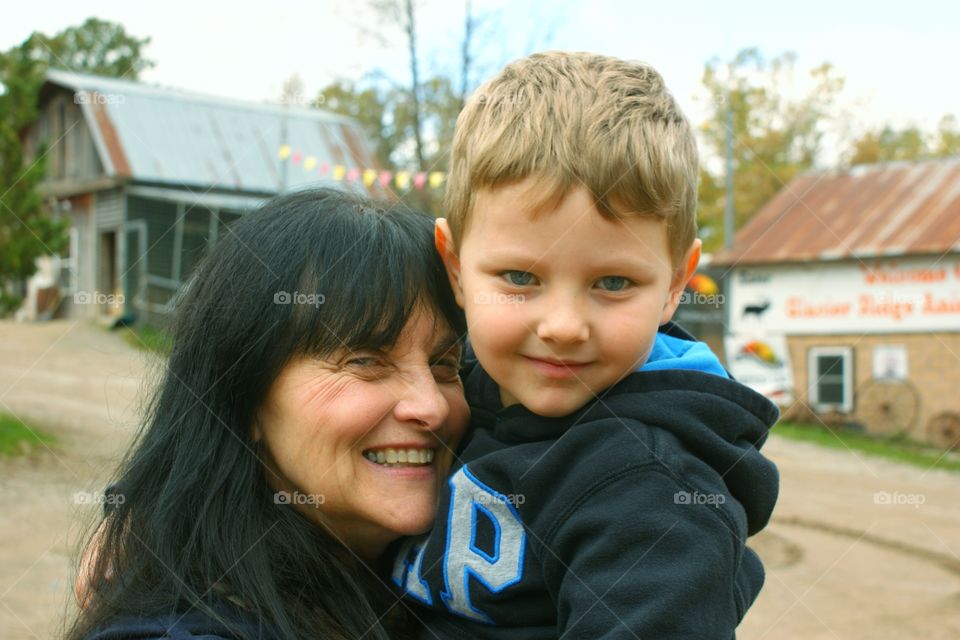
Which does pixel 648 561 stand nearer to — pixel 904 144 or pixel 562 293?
pixel 562 293

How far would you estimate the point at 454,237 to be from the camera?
74.9 inches

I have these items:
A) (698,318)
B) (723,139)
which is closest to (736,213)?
(723,139)

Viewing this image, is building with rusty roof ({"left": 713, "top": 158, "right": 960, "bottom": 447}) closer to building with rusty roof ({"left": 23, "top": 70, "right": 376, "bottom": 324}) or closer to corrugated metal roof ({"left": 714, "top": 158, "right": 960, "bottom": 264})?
corrugated metal roof ({"left": 714, "top": 158, "right": 960, "bottom": 264})

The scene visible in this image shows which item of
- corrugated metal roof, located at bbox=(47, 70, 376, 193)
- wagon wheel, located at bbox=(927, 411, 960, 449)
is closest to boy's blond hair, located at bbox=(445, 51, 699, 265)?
wagon wheel, located at bbox=(927, 411, 960, 449)

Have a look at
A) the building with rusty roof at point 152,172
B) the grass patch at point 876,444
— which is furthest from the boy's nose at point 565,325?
the building with rusty roof at point 152,172

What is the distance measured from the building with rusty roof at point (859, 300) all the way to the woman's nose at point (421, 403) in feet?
46.3

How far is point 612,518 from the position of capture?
59.9 inches

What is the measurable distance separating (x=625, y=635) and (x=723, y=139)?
2443 centimetres

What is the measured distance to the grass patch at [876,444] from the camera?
13680mm

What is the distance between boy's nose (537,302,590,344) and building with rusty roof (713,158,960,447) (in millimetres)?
14279

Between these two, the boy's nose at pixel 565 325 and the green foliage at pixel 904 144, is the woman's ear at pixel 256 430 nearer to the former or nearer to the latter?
the boy's nose at pixel 565 325

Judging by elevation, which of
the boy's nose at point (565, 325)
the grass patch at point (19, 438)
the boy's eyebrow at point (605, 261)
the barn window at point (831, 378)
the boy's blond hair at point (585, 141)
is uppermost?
the boy's blond hair at point (585, 141)

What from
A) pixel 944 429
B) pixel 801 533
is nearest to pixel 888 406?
pixel 944 429

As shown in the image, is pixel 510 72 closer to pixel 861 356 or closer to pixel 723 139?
pixel 861 356
